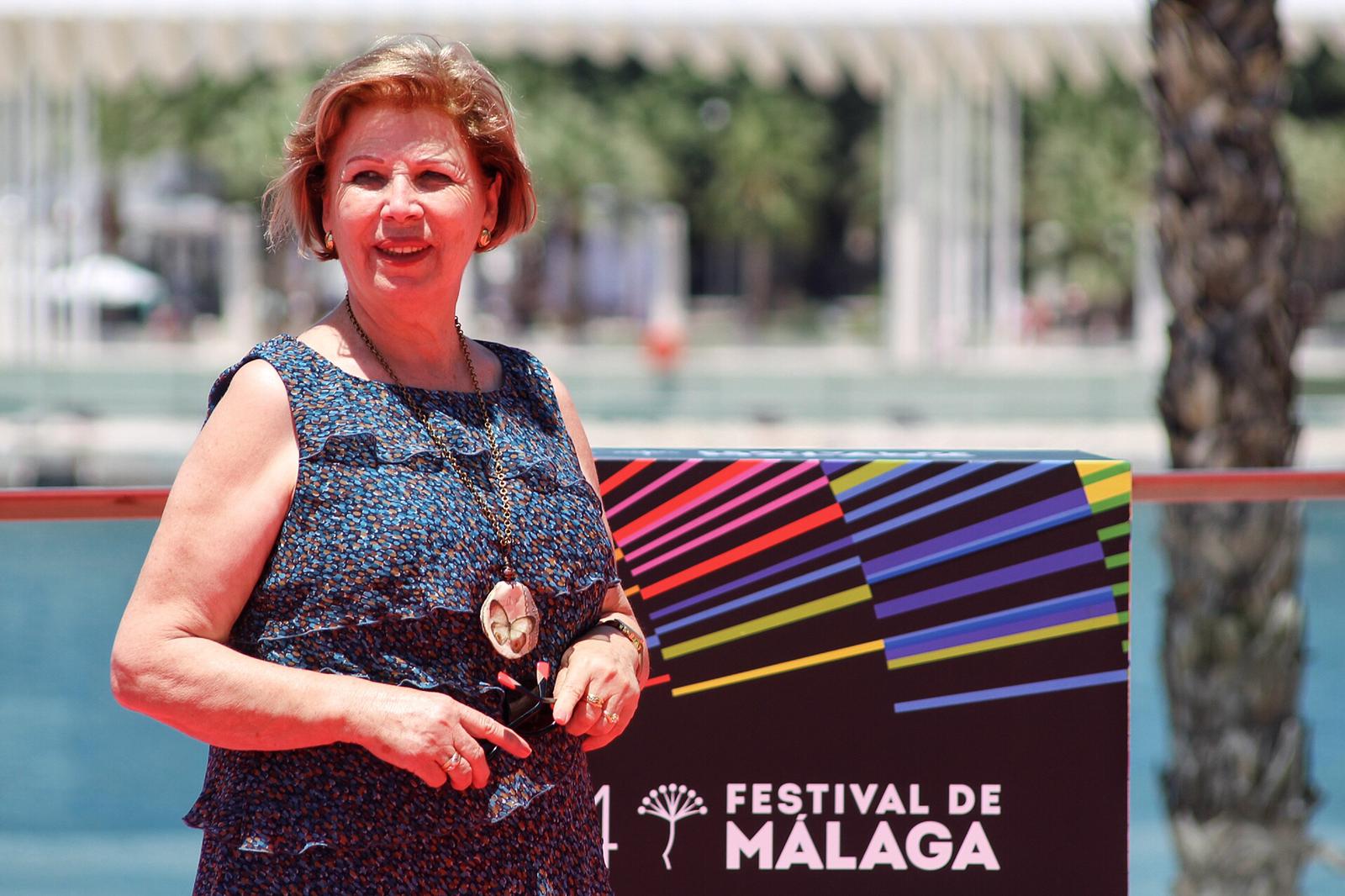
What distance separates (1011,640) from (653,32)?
1276 cm

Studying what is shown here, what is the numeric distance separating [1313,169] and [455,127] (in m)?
34.4

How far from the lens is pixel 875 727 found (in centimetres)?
293

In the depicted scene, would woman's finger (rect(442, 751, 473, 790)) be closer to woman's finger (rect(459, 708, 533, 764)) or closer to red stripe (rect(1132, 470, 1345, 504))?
woman's finger (rect(459, 708, 533, 764))

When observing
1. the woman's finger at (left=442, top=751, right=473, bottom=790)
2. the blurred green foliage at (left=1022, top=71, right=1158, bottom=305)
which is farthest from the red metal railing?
the blurred green foliage at (left=1022, top=71, right=1158, bottom=305)

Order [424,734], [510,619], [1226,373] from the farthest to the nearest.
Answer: [1226,373] → [510,619] → [424,734]

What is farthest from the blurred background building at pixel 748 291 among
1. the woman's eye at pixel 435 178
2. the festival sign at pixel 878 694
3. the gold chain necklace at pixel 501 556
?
the festival sign at pixel 878 694

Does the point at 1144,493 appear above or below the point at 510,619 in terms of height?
above

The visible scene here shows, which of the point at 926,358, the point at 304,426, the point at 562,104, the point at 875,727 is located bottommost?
the point at 875,727

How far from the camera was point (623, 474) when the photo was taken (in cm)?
287

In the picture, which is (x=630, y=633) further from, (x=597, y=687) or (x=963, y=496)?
(x=963, y=496)

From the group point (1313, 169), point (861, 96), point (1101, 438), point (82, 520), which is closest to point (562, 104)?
point (861, 96)

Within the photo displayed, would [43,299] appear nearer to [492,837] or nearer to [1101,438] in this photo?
[1101,438]

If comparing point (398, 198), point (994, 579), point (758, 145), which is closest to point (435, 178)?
point (398, 198)

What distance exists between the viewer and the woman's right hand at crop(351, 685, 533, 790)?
168 centimetres
